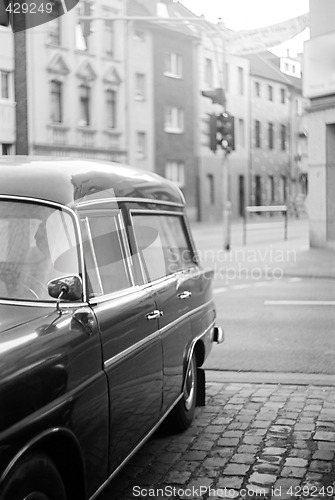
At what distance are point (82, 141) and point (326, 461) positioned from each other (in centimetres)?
2535

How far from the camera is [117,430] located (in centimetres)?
329

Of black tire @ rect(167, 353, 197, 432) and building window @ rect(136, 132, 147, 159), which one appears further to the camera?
building window @ rect(136, 132, 147, 159)

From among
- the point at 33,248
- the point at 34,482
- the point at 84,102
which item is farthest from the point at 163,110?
the point at 34,482

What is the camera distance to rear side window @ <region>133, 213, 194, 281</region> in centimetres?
424

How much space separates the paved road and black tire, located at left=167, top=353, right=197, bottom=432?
173 cm

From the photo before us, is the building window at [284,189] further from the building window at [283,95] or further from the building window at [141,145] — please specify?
the building window at [283,95]

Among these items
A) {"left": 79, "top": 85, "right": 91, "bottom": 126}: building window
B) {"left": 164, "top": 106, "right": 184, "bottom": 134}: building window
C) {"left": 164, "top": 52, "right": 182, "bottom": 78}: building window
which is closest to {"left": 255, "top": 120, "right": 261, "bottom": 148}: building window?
{"left": 79, "top": 85, "right": 91, "bottom": 126}: building window

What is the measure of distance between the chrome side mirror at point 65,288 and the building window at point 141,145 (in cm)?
3273

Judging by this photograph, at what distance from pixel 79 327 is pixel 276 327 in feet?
19.5

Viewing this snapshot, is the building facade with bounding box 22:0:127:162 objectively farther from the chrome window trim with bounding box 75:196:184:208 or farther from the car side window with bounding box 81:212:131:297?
the car side window with bounding box 81:212:131:297

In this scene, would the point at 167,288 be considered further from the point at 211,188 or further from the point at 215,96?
the point at 211,188

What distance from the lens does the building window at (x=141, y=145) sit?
35.6m

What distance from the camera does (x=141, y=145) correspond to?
1410 inches

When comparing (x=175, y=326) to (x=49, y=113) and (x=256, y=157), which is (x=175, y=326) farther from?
(x=49, y=113)
